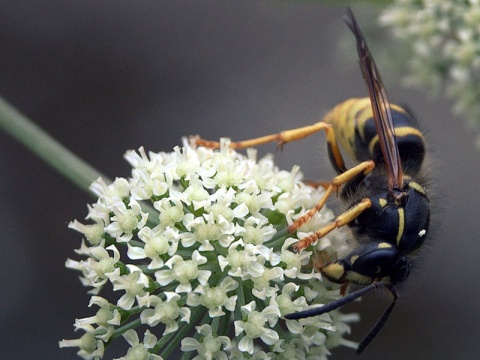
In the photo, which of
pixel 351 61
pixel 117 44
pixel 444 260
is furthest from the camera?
pixel 117 44

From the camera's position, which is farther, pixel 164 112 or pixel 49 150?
pixel 164 112

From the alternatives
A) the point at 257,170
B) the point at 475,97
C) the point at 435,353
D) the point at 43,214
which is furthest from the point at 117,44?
the point at 257,170

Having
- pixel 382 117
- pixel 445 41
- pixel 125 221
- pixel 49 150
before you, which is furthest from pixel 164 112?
pixel 125 221

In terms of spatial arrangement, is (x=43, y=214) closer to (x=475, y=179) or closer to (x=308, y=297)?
(x=475, y=179)

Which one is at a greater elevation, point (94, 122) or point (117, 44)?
point (117, 44)

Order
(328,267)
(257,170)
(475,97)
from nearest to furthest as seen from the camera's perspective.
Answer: (328,267) → (257,170) → (475,97)

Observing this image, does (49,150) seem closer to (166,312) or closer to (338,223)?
(166,312)

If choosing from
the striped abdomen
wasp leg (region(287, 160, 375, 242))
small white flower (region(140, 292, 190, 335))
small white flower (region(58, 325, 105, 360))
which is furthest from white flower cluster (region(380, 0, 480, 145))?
small white flower (region(58, 325, 105, 360))
